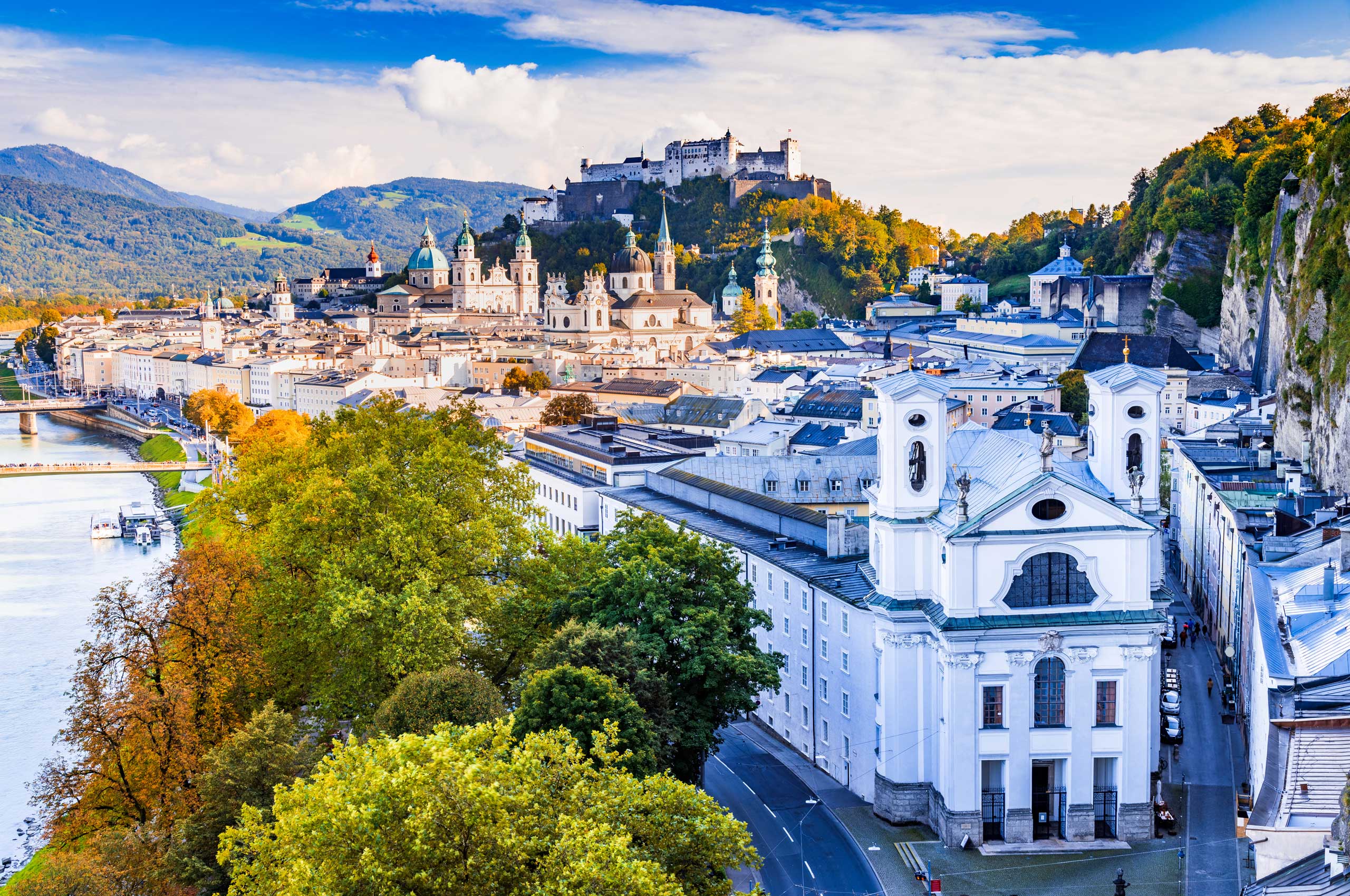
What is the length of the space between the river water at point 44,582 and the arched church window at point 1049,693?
17784 millimetres

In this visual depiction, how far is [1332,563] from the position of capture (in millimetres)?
22281

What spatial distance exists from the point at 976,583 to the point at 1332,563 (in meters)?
5.29

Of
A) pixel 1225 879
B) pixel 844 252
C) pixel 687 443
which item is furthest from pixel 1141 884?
pixel 844 252

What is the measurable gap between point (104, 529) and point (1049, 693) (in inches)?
1911

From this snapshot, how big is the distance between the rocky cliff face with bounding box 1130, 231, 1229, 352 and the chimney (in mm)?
51961

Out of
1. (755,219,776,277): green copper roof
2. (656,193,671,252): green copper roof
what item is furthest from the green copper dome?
(755,219,776,277): green copper roof

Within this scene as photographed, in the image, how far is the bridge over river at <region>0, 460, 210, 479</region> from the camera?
78.5 m

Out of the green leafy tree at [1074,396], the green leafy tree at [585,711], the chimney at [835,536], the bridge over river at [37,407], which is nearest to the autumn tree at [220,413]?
the bridge over river at [37,407]

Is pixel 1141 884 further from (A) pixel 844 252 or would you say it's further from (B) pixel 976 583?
(A) pixel 844 252

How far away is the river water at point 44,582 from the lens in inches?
1240

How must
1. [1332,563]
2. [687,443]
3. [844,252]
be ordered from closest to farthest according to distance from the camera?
[1332,563], [687,443], [844,252]

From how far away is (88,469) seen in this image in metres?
78.9

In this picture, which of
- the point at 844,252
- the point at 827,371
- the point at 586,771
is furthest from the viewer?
the point at 844,252

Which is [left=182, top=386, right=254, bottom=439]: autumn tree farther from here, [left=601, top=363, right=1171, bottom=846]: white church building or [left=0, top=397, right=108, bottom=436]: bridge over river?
[left=601, top=363, right=1171, bottom=846]: white church building
